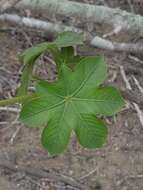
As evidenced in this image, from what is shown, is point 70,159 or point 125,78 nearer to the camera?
point 70,159

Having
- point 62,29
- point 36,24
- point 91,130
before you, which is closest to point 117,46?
point 62,29

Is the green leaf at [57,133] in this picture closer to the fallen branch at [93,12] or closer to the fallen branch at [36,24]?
the fallen branch at [93,12]

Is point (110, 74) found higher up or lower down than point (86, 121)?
higher up

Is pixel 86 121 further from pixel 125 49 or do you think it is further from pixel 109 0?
pixel 109 0

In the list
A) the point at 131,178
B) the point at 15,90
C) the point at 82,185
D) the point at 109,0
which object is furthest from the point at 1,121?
the point at 109,0

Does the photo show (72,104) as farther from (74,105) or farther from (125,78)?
(125,78)

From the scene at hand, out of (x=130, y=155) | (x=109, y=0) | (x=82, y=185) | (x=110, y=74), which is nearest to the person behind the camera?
(x=82, y=185)

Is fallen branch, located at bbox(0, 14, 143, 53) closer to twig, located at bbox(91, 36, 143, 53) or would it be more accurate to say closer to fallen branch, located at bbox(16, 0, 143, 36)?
twig, located at bbox(91, 36, 143, 53)
